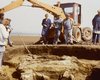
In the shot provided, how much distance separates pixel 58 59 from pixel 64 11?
6747 mm

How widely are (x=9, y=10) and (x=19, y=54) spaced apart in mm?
3045

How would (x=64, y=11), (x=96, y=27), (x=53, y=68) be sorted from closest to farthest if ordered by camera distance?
(x=53, y=68) → (x=96, y=27) → (x=64, y=11)

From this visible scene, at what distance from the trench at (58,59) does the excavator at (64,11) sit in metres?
2.96

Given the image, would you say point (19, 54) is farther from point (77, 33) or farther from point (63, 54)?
point (77, 33)

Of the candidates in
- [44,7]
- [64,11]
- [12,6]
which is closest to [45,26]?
[44,7]

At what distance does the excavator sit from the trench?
2964mm

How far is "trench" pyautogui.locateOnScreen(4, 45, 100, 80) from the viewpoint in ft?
42.0

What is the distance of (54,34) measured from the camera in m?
18.1

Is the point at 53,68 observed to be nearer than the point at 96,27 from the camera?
Yes

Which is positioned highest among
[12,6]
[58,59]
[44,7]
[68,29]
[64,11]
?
[12,6]

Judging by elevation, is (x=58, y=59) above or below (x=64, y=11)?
below

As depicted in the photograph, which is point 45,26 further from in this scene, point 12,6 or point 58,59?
point 58,59

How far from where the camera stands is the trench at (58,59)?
12.8 m

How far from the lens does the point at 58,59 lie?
1394 centimetres
